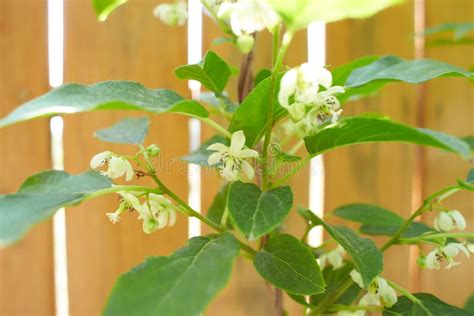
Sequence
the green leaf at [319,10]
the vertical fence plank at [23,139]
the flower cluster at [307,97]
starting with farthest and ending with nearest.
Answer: the vertical fence plank at [23,139], the flower cluster at [307,97], the green leaf at [319,10]

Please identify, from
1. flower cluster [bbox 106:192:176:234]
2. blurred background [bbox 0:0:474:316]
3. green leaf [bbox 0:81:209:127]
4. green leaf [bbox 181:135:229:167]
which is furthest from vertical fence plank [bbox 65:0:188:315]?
green leaf [bbox 0:81:209:127]

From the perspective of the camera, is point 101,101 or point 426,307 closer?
point 101,101

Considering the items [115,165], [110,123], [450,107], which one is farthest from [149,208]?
[450,107]

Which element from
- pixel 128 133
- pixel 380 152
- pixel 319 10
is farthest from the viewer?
pixel 380 152

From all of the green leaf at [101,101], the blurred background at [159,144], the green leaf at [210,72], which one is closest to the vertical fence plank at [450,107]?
the blurred background at [159,144]

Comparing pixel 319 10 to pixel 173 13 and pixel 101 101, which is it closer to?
pixel 101 101

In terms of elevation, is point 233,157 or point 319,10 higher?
point 319,10

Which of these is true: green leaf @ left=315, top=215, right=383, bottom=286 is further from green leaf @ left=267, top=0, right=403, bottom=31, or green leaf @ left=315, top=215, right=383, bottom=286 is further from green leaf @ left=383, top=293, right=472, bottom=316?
green leaf @ left=267, top=0, right=403, bottom=31

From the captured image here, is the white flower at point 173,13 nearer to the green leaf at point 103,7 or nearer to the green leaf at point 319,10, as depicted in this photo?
the green leaf at point 103,7
